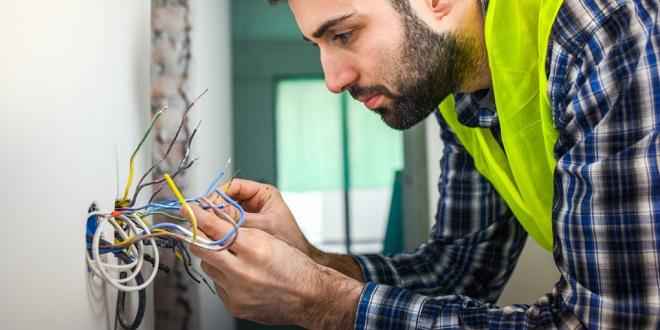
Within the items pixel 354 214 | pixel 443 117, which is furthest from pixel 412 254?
pixel 354 214

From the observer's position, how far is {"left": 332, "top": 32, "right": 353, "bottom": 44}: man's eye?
89cm

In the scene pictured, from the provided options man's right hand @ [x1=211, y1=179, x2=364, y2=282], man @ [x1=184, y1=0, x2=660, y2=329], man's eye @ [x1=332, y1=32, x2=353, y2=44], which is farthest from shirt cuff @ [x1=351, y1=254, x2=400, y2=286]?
man's eye @ [x1=332, y1=32, x2=353, y2=44]

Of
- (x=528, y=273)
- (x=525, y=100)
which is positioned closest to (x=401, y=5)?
(x=525, y=100)

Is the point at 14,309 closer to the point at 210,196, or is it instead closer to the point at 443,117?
the point at 210,196

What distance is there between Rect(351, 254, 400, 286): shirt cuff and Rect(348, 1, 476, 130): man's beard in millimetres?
295

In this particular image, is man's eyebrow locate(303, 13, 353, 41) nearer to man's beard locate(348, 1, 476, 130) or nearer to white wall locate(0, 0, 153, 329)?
man's beard locate(348, 1, 476, 130)

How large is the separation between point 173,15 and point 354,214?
40.9 inches

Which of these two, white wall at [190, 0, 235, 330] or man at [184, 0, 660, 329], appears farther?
white wall at [190, 0, 235, 330]

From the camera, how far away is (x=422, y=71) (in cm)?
91

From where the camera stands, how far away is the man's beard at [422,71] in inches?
34.9

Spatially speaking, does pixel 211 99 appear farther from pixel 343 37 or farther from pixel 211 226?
pixel 211 226

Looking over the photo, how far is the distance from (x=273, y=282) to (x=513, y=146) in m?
0.41

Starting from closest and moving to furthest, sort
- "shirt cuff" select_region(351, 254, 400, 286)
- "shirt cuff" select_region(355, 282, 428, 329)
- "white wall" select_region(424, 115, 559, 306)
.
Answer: "shirt cuff" select_region(355, 282, 428, 329)
"shirt cuff" select_region(351, 254, 400, 286)
"white wall" select_region(424, 115, 559, 306)

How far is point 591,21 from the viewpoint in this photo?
2.27 feet
